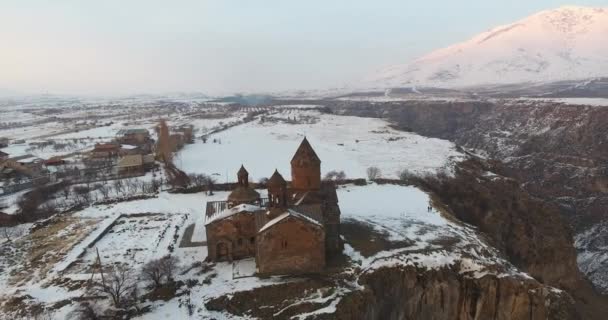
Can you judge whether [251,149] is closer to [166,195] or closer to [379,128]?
[166,195]

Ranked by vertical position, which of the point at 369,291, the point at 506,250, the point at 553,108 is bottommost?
the point at 506,250

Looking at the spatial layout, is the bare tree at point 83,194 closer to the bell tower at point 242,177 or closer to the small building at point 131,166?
the small building at point 131,166

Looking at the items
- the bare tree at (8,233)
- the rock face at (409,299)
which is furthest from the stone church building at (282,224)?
the bare tree at (8,233)

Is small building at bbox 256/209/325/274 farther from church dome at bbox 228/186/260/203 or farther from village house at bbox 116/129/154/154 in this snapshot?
village house at bbox 116/129/154/154

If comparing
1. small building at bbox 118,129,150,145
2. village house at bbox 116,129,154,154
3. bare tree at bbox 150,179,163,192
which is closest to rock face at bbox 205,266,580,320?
bare tree at bbox 150,179,163,192

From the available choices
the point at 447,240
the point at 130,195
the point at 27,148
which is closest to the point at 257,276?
the point at 447,240

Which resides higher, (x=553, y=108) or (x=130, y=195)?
(x=553, y=108)

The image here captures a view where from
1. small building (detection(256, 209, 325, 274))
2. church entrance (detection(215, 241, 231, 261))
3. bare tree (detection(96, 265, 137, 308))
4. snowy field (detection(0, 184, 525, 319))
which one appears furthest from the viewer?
church entrance (detection(215, 241, 231, 261))
